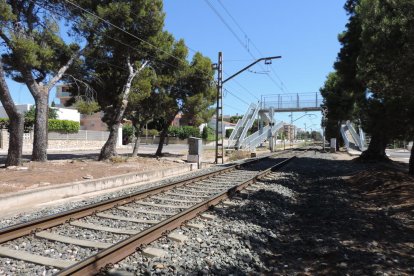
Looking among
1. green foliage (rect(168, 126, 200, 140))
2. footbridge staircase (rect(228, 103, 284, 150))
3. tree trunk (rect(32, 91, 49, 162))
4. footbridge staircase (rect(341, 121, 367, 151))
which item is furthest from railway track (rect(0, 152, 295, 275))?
green foliage (rect(168, 126, 200, 140))

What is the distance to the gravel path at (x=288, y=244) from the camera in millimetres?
5539

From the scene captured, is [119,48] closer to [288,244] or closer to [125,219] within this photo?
[125,219]

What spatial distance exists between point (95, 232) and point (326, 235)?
4.00 meters

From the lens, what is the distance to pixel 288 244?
6961mm

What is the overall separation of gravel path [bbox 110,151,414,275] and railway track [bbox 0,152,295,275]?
0.75 feet

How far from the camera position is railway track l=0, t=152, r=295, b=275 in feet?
17.5

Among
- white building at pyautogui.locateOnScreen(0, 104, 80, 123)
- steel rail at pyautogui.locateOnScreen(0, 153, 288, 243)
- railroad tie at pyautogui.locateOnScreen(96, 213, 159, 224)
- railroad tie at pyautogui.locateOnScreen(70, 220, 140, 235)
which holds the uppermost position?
white building at pyautogui.locateOnScreen(0, 104, 80, 123)

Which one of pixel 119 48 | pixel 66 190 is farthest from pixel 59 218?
pixel 119 48

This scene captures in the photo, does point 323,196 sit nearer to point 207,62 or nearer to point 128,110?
point 128,110

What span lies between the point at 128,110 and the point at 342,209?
58.9 feet

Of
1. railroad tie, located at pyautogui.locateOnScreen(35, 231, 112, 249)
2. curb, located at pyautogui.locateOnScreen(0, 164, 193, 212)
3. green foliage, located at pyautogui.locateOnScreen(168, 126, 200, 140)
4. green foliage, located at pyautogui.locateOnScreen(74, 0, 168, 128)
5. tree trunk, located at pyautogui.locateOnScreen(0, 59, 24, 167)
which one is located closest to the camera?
railroad tie, located at pyautogui.locateOnScreen(35, 231, 112, 249)

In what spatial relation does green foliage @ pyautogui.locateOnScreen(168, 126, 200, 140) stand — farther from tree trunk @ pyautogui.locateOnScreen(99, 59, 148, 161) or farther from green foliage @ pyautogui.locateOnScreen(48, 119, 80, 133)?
A: tree trunk @ pyautogui.locateOnScreen(99, 59, 148, 161)

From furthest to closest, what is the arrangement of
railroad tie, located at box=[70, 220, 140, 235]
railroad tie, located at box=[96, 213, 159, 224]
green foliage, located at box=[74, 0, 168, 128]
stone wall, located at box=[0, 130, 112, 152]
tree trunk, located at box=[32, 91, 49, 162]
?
stone wall, located at box=[0, 130, 112, 152], green foliage, located at box=[74, 0, 168, 128], tree trunk, located at box=[32, 91, 49, 162], railroad tie, located at box=[96, 213, 159, 224], railroad tie, located at box=[70, 220, 140, 235]

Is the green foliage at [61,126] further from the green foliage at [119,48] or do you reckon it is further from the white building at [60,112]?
the green foliage at [119,48]
